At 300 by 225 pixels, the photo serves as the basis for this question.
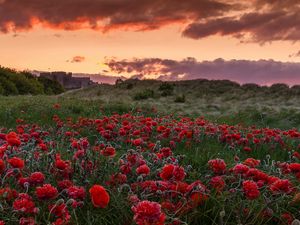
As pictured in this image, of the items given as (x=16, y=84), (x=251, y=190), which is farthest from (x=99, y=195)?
(x=16, y=84)

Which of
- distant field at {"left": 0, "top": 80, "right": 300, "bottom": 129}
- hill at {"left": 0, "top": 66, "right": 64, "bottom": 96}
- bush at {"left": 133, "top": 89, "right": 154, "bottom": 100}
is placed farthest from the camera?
hill at {"left": 0, "top": 66, "right": 64, "bottom": 96}

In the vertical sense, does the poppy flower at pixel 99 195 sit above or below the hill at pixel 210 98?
above

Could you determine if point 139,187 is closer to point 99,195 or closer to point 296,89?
point 99,195

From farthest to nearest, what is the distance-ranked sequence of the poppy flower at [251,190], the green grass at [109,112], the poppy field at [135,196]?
the green grass at [109,112] < the poppy flower at [251,190] < the poppy field at [135,196]

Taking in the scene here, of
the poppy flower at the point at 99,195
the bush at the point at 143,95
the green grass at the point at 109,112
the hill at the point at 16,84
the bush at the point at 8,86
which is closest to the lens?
the poppy flower at the point at 99,195

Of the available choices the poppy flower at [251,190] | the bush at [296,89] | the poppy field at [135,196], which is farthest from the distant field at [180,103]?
the poppy flower at [251,190]

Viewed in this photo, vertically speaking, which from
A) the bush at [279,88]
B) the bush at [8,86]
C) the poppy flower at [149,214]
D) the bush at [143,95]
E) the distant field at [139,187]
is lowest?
the bush at [8,86]

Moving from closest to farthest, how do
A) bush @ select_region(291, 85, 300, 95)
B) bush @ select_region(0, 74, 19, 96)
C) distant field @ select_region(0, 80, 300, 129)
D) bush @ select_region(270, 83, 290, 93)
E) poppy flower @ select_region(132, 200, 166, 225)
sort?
poppy flower @ select_region(132, 200, 166, 225)
distant field @ select_region(0, 80, 300, 129)
bush @ select_region(291, 85, 300, 95)
bush @ select_region(270, 83, 290, 93)
bush @ select_region(0, 74, 19, 96)

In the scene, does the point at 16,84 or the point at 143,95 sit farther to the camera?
the point at 16,84

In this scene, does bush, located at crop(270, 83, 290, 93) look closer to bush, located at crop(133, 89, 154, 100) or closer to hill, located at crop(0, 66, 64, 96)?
bush, located at crop(133, 89, 154, 100)

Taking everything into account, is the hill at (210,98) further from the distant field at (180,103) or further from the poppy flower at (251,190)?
the poppy flower at (251,190)

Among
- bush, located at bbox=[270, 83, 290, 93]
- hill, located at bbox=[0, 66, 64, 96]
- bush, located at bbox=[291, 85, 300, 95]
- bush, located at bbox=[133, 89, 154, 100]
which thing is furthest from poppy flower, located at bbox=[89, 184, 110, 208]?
hill, located at bbox=[0, 66, 64, 96]

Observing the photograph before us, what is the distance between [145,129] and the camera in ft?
30.0

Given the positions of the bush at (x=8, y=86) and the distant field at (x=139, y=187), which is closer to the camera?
the distant field at (x=139, y=187)
